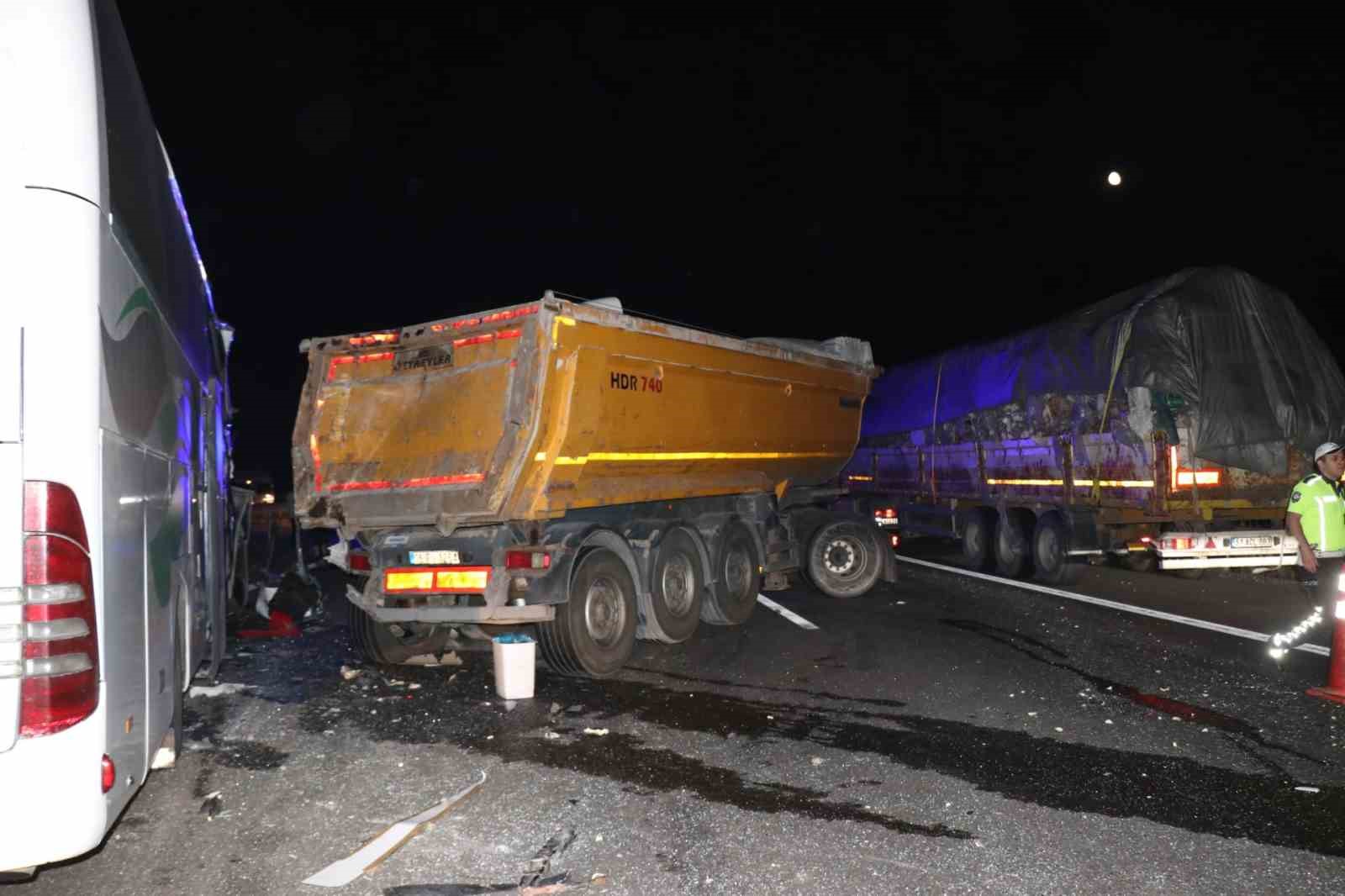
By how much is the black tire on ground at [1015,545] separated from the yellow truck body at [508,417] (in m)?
6.07

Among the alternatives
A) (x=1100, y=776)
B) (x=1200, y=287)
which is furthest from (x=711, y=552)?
(x=1200, y=287)

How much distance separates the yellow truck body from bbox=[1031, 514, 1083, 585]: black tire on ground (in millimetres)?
5411

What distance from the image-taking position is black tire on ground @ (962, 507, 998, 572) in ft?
48.5

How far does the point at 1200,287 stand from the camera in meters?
11.6

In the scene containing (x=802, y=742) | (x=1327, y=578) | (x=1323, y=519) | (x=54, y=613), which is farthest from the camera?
(x=1327, y=578)

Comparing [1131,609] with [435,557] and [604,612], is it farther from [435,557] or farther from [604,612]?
[435,557]

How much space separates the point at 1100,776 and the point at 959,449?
34.5 ft

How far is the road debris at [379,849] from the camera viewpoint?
13.6 ft

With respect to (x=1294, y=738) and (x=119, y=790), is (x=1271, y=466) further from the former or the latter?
(x=119, y=790)

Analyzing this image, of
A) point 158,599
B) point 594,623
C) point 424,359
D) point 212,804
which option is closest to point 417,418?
point 424,359

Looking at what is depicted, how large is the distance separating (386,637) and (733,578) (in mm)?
3615

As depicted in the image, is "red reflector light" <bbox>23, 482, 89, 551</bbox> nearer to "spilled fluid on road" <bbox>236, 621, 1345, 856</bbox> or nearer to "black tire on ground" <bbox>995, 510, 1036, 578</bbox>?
"spilled fluid on road" <bbox>236, 621, 1345, 856</bbox>

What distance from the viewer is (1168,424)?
1114cm

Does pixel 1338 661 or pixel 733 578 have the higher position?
pixel 733 578
